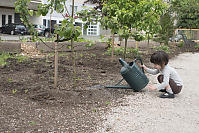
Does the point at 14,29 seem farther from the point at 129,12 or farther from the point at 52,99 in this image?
the point at 52,99

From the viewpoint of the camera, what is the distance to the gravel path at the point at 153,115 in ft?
12.1

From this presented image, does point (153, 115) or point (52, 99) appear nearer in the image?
point (153, 115)

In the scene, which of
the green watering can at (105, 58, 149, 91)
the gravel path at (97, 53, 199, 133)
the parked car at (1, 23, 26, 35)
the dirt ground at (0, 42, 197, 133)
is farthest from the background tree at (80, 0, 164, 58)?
the parked car at (1, 23, 26, 35)

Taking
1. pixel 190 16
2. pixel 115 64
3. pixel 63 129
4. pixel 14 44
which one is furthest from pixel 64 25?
pixel 190 16

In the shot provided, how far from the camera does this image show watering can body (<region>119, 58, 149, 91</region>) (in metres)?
5.33

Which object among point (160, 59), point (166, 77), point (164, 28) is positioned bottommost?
point (166, 77)

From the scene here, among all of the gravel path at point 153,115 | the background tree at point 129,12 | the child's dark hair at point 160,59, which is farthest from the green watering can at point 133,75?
the background tree at point 129,12

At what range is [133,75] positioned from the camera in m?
5.39

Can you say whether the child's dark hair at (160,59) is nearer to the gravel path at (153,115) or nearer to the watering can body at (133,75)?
the watering can body at (133,75)

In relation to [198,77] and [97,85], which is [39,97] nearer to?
[97,85]

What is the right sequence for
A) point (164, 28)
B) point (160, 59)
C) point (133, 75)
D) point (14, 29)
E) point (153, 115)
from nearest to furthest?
point (153, 115) → point (160, 59) → point (133, 75) → point (164, 28) → point (14, 29)

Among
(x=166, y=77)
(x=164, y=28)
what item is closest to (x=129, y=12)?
(x=166, y=77)

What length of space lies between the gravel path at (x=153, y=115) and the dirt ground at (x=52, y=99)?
17cm

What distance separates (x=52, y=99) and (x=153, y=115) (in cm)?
156
